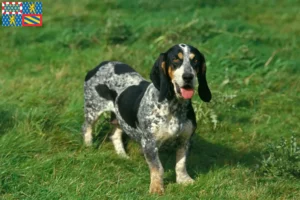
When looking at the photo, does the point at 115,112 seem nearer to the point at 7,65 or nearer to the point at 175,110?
the point at 175,110

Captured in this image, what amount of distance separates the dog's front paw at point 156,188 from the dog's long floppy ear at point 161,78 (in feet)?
3.08

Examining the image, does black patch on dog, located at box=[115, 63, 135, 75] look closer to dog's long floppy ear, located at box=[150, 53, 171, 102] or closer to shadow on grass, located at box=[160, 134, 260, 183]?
shadow on grass, located at box=[160, 134, 260, 183]

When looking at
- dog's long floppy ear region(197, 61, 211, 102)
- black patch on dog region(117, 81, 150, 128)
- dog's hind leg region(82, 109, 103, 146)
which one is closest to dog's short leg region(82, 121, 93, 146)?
dog's hind leg region(82, 109, 103, 146)

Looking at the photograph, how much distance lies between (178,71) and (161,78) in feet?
0.89

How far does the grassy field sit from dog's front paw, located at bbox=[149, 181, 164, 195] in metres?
0.09

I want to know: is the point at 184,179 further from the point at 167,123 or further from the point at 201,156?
the point at 201,156

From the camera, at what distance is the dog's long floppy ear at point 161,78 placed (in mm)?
6168

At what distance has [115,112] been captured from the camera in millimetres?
7562

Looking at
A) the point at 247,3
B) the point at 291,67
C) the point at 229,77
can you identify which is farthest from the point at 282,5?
the point at 229,77

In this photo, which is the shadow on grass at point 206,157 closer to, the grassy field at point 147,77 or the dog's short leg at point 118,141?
the grassy field at point 147,77

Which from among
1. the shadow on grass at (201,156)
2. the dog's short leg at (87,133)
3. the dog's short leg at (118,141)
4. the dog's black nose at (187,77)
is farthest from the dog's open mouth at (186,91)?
the dog's short leg at (87,133)

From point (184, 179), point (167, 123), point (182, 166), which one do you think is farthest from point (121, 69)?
point (184, 179)

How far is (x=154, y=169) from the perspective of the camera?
6.39m

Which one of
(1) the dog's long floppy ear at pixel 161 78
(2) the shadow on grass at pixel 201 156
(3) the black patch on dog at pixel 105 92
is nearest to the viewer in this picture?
(1) the dog's long floppy ear at pixel 161 78
